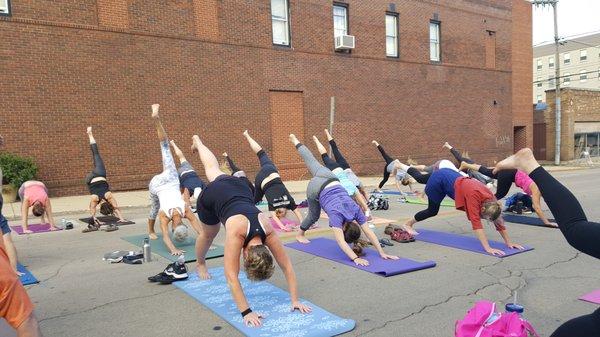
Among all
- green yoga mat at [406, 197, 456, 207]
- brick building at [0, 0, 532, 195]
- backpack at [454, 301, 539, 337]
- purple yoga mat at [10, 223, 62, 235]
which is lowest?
green yoga mat at [406, 197, 456, 207]

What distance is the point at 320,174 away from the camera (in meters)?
6.86

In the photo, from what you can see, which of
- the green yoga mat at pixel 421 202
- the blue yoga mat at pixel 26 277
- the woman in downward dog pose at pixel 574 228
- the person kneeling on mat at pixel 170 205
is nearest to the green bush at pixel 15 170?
the person kneeling on mat at pixel 170 205

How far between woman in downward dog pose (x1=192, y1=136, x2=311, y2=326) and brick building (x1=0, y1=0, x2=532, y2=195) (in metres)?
11.1

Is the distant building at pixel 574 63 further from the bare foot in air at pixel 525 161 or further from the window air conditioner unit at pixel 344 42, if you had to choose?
the bare foot in air at pixel 525 161

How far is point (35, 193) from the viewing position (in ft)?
28.3

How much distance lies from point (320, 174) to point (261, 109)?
11.4m

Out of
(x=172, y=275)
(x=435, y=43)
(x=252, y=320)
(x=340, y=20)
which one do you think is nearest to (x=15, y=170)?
(x=172, y=275)

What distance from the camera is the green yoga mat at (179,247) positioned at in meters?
6.68

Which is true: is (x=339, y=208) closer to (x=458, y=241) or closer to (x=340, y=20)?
(x=458, y=241)

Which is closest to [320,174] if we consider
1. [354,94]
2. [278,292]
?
[278,292]

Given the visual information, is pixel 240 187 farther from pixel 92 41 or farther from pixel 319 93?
pixel 319 93

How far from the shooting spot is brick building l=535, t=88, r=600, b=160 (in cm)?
3055

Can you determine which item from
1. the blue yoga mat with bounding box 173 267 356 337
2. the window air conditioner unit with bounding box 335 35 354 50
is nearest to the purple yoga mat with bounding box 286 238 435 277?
the blue yoga mat with bounding box 173 267 356 337

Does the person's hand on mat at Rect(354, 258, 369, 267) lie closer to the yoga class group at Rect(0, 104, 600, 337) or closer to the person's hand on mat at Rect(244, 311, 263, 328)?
the yoga class group at Rect(0, 104, 600, 337)
